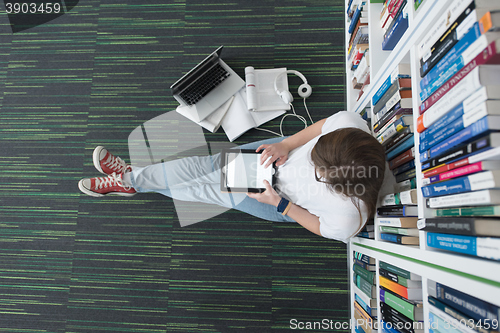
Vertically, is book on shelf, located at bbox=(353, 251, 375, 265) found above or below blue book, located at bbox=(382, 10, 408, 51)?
below

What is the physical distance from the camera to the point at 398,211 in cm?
98

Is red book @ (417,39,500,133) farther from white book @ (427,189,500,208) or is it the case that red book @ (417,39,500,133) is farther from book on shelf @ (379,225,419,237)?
book on shelf @ (379,225,419,237)

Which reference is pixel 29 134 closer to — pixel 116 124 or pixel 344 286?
pixel 116 124

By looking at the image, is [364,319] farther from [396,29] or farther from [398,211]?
[396,29]

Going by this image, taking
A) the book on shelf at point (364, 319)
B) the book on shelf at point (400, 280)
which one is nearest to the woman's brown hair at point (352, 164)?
the book on shelf at point (400, 280)

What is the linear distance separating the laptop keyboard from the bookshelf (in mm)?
904

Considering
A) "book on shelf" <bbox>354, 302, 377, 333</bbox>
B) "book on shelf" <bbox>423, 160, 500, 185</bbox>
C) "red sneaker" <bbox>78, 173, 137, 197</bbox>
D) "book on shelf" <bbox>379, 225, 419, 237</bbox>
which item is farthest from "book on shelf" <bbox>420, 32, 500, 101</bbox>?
"red sneaker" <bbox>78, 173, 137, 197</bbox>

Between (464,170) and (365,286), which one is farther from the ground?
(464,170)

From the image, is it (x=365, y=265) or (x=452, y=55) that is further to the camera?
(x=365, y=265)

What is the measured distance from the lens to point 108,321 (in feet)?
5.51

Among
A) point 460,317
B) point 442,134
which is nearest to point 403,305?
point 460,317

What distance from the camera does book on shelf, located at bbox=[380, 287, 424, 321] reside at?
86 centimetres

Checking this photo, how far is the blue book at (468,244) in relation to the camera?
0.56 metres

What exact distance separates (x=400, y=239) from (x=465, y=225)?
1.09 ft
